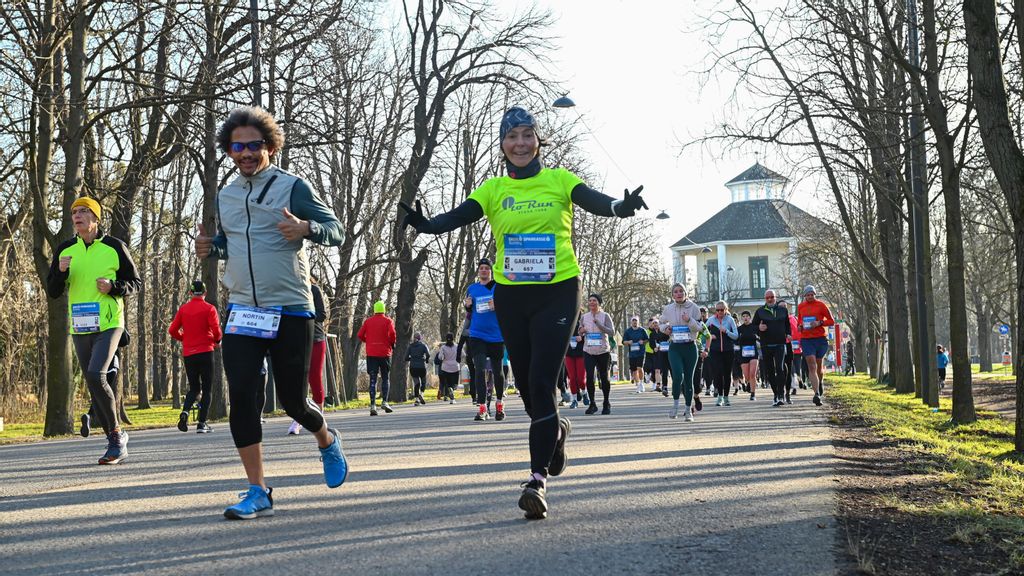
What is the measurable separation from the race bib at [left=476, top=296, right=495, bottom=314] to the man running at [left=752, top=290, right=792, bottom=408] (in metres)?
6.62

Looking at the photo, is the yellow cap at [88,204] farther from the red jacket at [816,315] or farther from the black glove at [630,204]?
the red jacket at [816,315]

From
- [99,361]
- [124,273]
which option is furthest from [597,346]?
[99,361]

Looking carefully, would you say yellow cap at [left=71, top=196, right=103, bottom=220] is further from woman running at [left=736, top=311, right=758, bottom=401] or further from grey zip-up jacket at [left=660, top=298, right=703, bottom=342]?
woman running at [left=736, top=311, right=758, bottom=401]

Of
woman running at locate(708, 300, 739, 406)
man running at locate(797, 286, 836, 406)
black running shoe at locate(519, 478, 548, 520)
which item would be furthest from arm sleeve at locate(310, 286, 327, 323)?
woman running at locate(708, 300, 739, 406)

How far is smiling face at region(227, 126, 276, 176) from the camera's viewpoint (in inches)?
225

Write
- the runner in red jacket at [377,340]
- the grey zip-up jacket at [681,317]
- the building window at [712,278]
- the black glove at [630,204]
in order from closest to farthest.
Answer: the black glove at [630,204] → the grey zip-up jacket at [681,317] → the runner in red jacket at [377,340] → the building window at [712,278]

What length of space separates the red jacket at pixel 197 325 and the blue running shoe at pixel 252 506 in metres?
8.63

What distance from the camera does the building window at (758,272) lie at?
272 feet

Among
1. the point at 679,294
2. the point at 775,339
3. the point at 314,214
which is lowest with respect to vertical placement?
the point at 775,339

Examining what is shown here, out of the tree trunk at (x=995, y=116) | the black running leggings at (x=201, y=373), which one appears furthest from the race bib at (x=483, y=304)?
the tree trunk at (x=995, y=116)

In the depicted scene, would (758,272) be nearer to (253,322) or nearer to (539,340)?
(539,340)

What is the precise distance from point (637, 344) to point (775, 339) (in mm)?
13633

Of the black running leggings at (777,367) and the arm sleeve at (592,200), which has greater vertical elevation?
the arm sleeve at (592,200)

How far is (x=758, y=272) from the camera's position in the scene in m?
83.4
